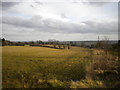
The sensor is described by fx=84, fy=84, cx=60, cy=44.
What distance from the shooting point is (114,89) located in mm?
3691

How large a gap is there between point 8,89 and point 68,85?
259cm

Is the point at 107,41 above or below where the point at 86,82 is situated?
above

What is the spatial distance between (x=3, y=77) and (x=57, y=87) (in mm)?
2922

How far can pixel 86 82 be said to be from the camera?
4109 millimetres

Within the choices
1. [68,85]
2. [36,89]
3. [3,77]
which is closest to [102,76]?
[68,85]

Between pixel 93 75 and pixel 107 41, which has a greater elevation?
pixel 107 41

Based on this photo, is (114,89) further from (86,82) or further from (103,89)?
(86,82)

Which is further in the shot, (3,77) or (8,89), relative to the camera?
(3,77)

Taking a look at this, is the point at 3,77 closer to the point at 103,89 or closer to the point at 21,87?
the point at 21,87

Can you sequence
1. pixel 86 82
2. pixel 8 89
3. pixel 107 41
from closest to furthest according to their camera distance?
pixel 8 89 < pixel 86 82 < pixel 107 41

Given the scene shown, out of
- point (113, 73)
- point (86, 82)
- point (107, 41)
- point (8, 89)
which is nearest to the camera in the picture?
point (8, 89)

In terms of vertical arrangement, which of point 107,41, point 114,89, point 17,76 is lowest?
point 114,89

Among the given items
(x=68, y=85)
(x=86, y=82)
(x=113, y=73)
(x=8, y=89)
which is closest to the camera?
(x=8, y=89)

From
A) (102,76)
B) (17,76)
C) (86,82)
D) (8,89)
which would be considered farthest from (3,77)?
(102,76)
